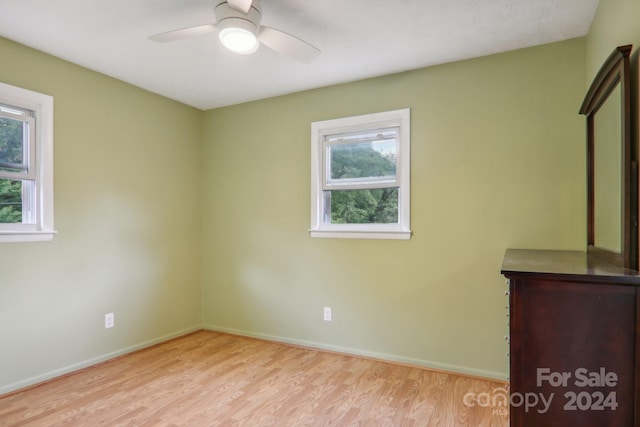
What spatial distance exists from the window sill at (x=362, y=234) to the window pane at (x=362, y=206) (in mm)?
127

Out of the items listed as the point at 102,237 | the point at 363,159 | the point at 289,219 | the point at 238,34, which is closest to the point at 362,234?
the point at 363,159

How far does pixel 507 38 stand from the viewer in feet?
8.22

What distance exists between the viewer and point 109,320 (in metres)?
3.13

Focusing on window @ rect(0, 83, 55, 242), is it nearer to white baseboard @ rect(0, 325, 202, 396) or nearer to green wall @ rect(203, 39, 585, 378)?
white baseboard @ rect(0, 325, 202, 396)

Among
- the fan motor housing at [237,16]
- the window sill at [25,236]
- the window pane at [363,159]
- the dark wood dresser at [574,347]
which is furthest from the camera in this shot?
the window pane at [363,159]

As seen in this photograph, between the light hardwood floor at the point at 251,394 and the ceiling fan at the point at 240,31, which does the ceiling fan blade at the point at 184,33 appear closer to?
the ceiling fan at the point at 240,31

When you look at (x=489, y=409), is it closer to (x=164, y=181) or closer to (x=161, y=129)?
(x=164, y=181)

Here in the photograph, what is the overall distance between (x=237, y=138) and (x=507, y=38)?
257cm

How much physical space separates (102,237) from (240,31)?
215 cm

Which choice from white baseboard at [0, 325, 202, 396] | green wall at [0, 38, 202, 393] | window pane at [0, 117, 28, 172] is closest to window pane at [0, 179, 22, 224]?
window pane at [0, 117, 28, 172]

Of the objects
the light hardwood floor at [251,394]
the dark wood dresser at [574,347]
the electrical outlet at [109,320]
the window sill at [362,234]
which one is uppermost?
the window sill at [362,234]

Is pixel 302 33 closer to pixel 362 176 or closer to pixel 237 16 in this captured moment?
pixel 237 16

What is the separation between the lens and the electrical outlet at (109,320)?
10.2 feet

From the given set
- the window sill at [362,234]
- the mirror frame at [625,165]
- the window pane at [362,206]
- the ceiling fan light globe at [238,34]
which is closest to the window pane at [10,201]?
the ceiling fan light globe at [238,34]
